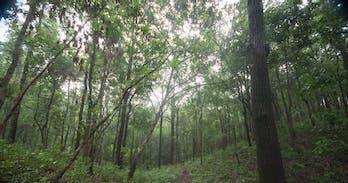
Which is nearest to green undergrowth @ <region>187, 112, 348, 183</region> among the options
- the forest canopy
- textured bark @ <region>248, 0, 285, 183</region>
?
the forest canopy

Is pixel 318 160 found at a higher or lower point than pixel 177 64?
lower

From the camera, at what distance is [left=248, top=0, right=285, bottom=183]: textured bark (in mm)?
1983

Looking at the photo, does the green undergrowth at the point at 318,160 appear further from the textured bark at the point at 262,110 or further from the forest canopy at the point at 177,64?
the textured bark at the point at 262,110

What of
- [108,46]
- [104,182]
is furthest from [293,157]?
[108,46]

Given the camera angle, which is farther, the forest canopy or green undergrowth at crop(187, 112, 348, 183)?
green undergrowth at crop(187, 112, 348, 183)

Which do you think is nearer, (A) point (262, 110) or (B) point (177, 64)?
(A) point (262, 110)

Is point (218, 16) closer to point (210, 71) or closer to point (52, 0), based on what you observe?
point (210, 71)

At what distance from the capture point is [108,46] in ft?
16.8

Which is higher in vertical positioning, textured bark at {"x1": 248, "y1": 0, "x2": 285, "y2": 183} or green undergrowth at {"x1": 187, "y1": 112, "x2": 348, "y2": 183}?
textured bark at {"x1": 248, "y1": 0, "x2": 285, "y2": 183}

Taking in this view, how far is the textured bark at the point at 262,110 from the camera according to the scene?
1.98 m

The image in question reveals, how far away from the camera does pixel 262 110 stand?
2.16 meters

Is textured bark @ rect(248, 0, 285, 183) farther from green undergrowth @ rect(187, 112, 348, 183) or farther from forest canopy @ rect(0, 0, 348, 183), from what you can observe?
green undergrowth @ rect(187, 112, 348, 183)

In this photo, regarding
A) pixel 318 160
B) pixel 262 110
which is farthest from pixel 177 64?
pixel 318 160

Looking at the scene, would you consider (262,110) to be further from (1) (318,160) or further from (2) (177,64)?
(1) (318,160)
